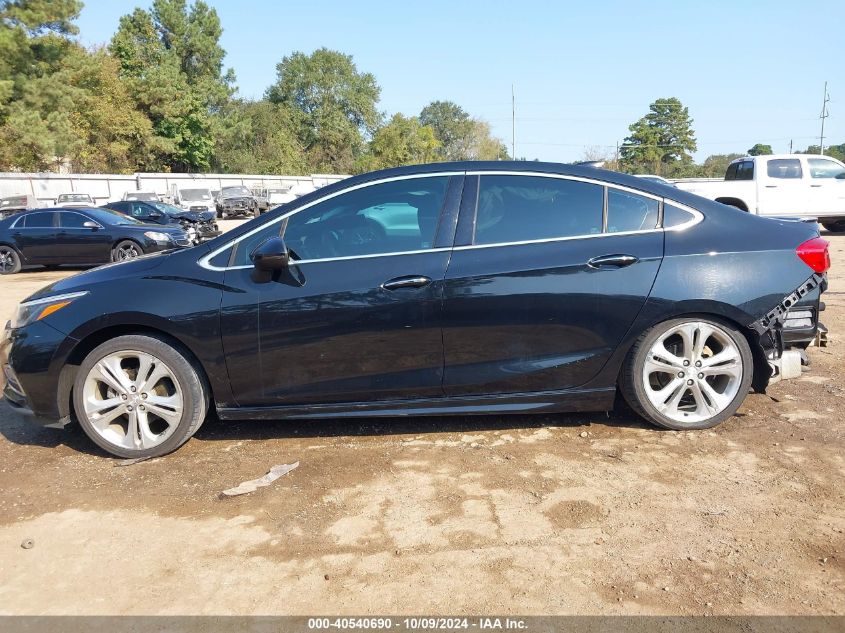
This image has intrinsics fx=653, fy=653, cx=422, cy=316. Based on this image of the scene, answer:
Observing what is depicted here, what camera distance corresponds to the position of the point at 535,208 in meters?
3.86

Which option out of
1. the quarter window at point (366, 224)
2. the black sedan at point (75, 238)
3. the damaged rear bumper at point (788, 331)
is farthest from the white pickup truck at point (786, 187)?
the quarter window at point (366, 224)

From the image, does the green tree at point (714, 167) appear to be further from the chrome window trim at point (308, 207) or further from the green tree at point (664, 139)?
the chrome window trim at point (308, 207)

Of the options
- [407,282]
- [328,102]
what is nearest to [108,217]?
[407,282]

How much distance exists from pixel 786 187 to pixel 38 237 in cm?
1668

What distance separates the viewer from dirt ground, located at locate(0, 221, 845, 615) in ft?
8.23

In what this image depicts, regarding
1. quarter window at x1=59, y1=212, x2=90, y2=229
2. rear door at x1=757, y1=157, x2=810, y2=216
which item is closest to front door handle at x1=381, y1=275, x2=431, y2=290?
quarter window at x1=59, y1=212, x2=90, y2=229

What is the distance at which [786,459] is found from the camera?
3.53 m

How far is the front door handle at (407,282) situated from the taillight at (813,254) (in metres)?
2.19

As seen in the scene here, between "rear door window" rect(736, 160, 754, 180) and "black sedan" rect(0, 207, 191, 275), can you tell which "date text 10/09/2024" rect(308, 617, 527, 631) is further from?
"rear door window" rect(736, 160, 754, 180)

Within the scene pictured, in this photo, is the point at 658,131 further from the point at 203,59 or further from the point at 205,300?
the point at 205,300

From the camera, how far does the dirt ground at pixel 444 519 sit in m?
2.51

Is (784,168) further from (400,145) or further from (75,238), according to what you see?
(400,145)

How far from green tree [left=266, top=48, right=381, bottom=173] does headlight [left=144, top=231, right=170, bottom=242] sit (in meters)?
63.2

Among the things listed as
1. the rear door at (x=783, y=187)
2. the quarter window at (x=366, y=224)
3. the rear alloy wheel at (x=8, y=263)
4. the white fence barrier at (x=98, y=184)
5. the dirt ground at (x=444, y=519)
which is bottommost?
the dirt ground at (x=444, y=519)
